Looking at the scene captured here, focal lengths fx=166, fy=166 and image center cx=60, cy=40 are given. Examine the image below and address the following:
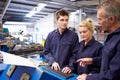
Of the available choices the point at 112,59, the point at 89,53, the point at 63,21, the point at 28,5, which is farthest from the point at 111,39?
the point at 28,5

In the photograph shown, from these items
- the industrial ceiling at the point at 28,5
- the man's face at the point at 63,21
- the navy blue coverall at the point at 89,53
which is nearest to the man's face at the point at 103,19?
the navy blue coverall at the point at 89,53

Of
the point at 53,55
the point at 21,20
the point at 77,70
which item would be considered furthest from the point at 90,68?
the point at 21,20

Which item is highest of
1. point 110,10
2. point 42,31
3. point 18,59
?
point 110,10

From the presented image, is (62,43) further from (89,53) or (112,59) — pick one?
(112,59)

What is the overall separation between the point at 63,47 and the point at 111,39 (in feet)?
2.88

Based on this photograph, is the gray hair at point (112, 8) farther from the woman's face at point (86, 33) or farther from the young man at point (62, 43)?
the young man at point (62, 43)

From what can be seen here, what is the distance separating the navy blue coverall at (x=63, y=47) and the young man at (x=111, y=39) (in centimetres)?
77

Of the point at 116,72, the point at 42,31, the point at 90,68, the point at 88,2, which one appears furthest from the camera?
the point at 42,31

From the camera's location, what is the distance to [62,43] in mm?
1859

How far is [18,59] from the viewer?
50.8 inches

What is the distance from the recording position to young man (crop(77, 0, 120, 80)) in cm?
95

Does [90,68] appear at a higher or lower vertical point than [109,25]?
lower

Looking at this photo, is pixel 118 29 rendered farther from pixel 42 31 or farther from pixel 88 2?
pixel 42 31

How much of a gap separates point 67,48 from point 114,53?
0.89m
